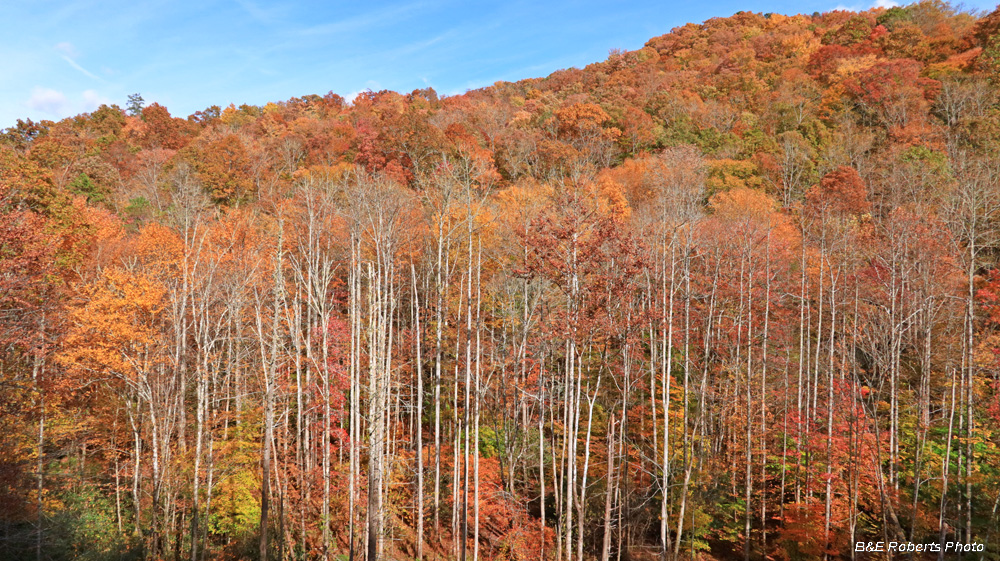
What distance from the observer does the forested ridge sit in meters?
14.8

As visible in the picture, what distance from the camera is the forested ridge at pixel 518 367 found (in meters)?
14.8

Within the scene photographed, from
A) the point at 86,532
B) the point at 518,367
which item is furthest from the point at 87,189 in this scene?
the point at 518,367

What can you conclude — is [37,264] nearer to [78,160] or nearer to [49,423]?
[49,423]

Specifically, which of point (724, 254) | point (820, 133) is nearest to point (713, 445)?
point (724, 254)

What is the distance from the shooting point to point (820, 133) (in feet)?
136

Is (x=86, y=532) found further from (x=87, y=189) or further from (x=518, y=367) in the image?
(x=87, y=189)

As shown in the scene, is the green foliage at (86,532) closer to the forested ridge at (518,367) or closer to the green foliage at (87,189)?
the forested ridge at (518,367)

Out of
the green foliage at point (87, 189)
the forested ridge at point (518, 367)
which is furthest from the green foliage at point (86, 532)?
the green foliage at point (87, 189)

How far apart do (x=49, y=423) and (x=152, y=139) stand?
183 ft

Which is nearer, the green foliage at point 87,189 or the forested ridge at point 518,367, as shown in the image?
the forested ridge at point 518,367

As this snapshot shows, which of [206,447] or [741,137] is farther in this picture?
[741,137]

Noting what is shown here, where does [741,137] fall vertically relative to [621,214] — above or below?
above

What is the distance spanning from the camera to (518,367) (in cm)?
2050

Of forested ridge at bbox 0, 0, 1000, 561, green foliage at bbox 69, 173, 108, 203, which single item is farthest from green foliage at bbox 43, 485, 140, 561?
green foliage at bbox 69, 173, 108, 203
